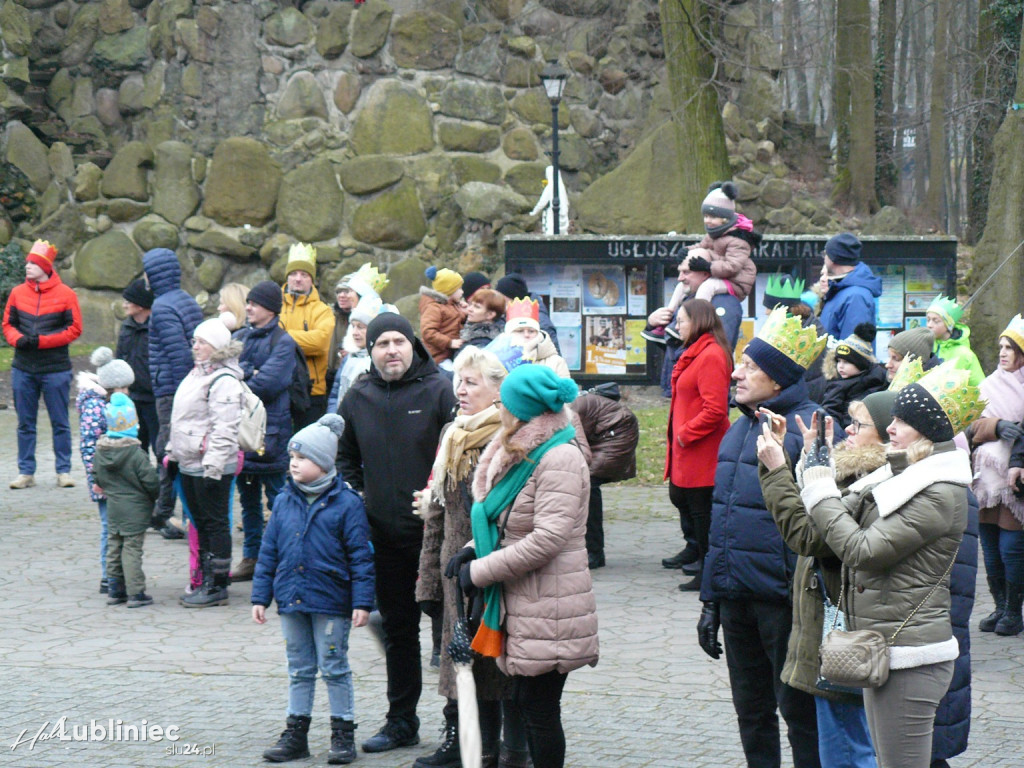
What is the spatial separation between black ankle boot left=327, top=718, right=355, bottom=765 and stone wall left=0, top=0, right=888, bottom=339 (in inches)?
544

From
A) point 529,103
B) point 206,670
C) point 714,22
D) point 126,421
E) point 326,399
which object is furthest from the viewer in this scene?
point 529,103

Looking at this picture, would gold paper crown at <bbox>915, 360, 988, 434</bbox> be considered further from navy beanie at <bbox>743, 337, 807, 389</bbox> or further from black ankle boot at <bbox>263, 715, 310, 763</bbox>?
black ankle boot at <bbox>263, 715, 310, 763</bbox>

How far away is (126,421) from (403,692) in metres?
3.44

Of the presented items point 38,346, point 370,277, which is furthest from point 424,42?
point 370,277

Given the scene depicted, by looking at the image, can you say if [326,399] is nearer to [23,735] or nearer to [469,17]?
[23,735]

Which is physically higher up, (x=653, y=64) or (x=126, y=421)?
(x=653, y=64)

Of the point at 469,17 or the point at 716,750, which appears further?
the point at 469,17

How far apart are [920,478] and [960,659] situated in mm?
768

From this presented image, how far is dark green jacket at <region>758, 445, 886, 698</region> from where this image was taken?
445 cm

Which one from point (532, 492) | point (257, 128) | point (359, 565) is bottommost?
point (359, 565)

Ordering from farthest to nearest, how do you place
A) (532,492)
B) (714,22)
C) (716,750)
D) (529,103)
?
(529,103) → (714,22) → (716,750) → (532,492)

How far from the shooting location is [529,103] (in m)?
19.6

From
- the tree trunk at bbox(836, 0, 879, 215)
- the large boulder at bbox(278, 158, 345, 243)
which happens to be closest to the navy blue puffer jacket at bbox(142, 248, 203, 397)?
the large boulder at bbox(278, 158, 345, 243)

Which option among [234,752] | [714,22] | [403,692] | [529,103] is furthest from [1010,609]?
[529,103]
